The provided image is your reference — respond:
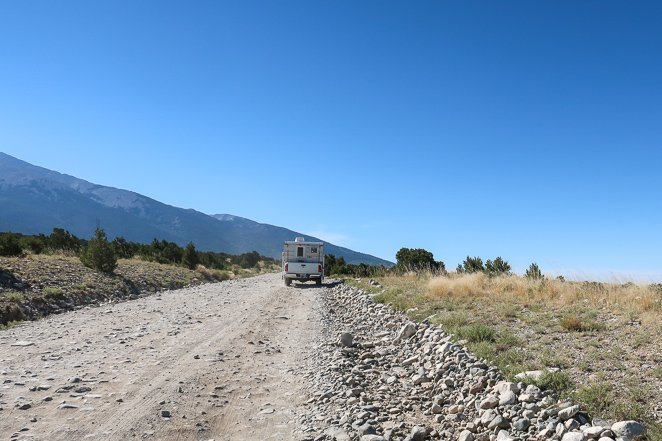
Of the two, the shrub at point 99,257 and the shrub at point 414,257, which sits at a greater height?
the shrub at point 414,257

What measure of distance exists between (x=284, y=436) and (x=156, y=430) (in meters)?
1.71

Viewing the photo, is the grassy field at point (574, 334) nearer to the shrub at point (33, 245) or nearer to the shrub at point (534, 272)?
the shrub at point (534, 272)

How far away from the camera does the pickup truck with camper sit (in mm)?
34156

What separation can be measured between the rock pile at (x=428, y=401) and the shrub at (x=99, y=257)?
2098 centimetres

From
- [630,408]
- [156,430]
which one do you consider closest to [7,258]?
[156,430]

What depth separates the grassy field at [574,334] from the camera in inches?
249

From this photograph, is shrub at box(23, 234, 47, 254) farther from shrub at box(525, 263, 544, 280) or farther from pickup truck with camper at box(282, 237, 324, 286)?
shrub at box(525, 263, 544, 280)

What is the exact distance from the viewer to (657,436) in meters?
5.07

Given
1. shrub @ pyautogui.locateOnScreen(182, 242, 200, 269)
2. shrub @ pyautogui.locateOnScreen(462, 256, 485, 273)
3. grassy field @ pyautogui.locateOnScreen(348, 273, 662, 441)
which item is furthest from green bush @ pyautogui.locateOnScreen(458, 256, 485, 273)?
shrub @ pyautogui.locateOnScreen(182, 242, 200, 269)

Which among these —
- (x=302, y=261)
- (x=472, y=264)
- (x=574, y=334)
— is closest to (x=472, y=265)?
(x=472, y=264)

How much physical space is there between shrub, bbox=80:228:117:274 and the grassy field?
19.0 meters

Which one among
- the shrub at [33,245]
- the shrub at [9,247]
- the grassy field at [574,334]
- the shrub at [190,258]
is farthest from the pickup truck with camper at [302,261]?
the grassy field at [574,334]

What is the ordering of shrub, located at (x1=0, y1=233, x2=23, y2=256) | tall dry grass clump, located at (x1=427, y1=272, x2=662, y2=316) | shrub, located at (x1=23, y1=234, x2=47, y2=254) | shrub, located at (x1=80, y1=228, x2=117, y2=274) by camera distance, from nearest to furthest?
1. tall dry grass clump, located at (x1=427, y1=272, x2=662, y2=316)
2. shrub, located at (x1=0, y1=233, x2=23, y2=256)
3. shrub, located at (x1=80, y1=228, x2=117, y2=274)
4. shrub, located at (x1=23, y1=234, x2=47, y2=254)

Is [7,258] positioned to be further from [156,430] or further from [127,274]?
[156,430]
